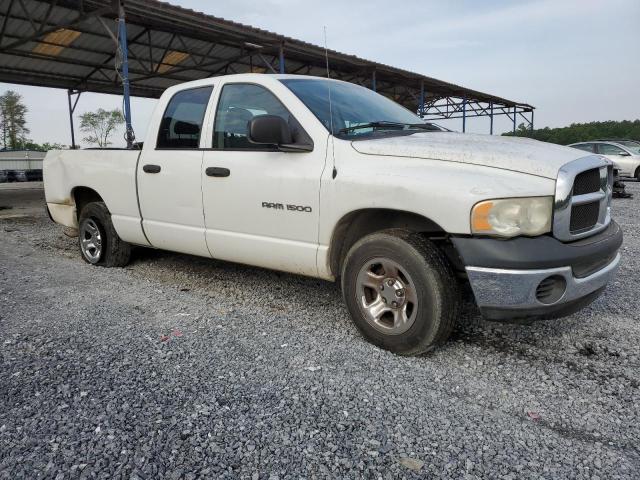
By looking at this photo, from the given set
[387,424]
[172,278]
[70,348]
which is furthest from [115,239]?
[387,424]

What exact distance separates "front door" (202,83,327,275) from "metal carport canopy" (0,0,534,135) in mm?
7492

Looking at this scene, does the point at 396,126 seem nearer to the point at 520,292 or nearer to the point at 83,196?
the point at 520,292

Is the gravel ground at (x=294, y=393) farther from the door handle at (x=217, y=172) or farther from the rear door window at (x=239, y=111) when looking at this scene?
the rear door window at (x=239, y=111)

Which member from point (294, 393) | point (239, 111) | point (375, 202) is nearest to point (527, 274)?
point (375, 202)

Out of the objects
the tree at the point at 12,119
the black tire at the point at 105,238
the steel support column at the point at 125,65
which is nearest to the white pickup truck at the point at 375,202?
the black tire at the point at 105,238

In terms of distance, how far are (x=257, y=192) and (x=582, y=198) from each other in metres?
2.05

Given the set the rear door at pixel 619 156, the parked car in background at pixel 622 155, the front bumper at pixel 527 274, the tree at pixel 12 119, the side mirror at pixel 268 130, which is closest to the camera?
the front bumper at pixel 527 274

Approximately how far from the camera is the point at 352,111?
11.6 feet

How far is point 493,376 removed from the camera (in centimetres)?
268

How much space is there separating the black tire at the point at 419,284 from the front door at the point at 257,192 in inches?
19.7

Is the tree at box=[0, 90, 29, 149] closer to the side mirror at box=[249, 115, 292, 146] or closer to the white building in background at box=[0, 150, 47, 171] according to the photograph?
the white building in background at box=[0, 150, 47, 171]

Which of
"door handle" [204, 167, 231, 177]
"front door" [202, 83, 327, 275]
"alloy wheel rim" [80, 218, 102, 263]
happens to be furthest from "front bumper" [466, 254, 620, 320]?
"alloy wheel rim" [80, 218, 102, 263]

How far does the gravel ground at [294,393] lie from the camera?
6.36ft

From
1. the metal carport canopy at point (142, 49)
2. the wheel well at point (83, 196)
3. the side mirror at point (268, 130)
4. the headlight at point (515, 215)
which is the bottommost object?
the wheel well at point (83, 196)
